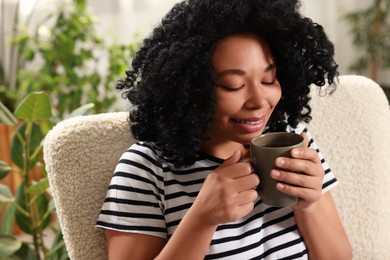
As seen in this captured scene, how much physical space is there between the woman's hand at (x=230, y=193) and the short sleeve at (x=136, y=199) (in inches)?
5.6

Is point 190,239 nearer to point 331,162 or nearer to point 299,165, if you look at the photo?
point 299,165

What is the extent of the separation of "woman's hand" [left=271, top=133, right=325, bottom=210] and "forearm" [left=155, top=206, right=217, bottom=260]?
0.46 ft

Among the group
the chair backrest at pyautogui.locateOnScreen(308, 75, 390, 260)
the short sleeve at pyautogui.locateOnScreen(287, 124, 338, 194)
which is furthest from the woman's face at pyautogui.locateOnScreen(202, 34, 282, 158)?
the chair backrest at pyautogui.locateOnScreen(308, 75, 390, 260)

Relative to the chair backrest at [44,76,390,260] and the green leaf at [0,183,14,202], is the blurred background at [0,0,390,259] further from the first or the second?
the chair backrest at [44,76,390,260]

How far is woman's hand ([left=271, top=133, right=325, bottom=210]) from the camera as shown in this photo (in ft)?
2.79

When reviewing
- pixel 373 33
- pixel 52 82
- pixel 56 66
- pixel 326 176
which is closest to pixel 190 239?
pixel 326 176

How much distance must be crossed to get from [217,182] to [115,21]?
94.3 inches

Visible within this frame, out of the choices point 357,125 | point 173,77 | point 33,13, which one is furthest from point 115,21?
point 173,77

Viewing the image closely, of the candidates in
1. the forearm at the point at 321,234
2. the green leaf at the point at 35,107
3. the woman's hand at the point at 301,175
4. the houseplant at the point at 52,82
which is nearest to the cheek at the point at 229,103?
the woman's hand at the point at 301,175

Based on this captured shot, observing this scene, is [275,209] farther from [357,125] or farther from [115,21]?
[115,21]

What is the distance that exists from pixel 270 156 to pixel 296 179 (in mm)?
61

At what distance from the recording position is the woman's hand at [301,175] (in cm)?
85

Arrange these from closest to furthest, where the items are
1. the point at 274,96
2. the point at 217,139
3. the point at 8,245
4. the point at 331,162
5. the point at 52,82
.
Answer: the point at 274,96 < the point at 217,139 < the point at 331,162 < the point at 8,245 < the point at 52,82

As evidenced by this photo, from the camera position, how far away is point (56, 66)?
8.91 feet
